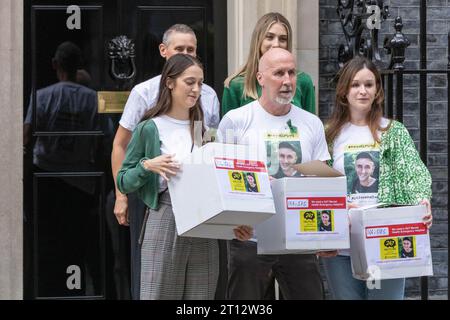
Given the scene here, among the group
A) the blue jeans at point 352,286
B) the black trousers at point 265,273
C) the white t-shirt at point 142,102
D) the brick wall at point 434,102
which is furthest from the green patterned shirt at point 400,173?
the brick wall at point 434,102

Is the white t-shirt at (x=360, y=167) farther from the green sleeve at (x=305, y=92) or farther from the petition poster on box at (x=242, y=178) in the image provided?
the petition poster on box at (x=242, y=178)

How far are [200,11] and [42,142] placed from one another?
4.58 ft

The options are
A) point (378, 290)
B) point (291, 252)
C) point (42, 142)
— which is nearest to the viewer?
point (291, 252)

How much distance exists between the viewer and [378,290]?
21.2 feet

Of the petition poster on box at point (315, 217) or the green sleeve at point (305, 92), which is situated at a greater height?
the green sleeve at point (305, 92)

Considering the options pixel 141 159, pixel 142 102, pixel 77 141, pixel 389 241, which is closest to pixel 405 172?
pixel 389 241

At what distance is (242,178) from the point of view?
19.0 feet

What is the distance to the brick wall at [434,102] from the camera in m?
8.39

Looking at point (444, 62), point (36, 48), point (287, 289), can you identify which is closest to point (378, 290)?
point (287, 289)

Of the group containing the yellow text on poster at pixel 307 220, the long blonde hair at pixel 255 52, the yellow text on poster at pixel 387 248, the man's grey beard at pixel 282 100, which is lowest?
the yellow text on poster at pixel 387 248

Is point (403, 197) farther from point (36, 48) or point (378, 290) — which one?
point (36, 48)

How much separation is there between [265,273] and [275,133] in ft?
2.33

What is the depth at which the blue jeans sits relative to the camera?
6.48 m

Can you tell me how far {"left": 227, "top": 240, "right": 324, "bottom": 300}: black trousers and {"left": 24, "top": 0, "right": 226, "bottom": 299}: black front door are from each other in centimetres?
217
